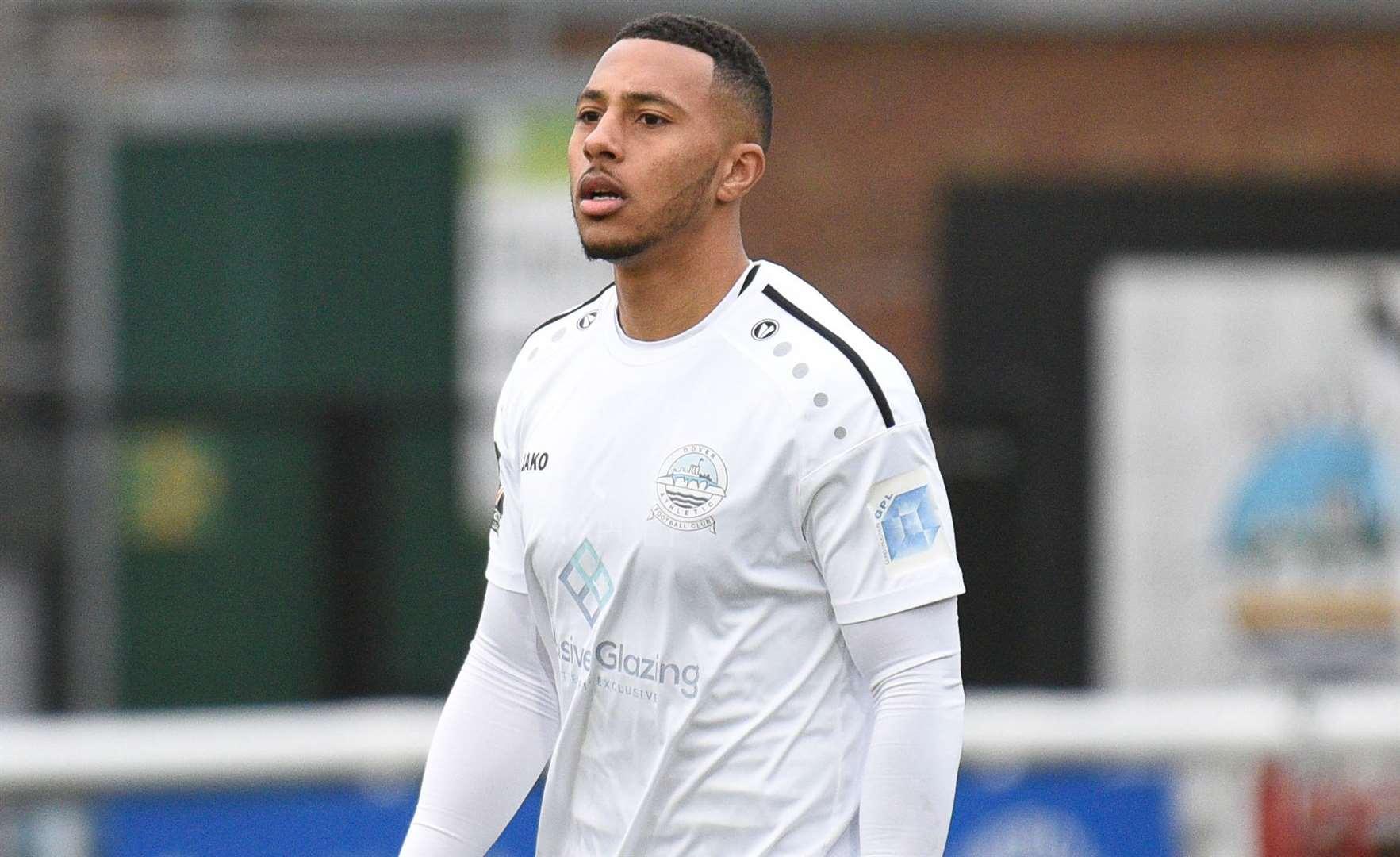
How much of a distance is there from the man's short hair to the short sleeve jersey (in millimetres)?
264

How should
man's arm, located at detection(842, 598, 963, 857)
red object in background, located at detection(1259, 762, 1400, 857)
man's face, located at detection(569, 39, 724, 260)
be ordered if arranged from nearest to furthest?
man's arm, located at detection(842, 598, 963, 857), man's face, located at detection(569, 39, 724, 260), red object in background, located at detection(1259, 762, 1400, 857)

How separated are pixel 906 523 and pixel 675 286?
47cm

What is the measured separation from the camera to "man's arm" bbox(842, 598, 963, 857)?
284 cm

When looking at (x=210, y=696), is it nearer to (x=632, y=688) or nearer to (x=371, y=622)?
(x=371, y=622)

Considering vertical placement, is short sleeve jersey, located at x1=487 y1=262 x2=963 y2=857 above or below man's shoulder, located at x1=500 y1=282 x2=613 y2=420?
below

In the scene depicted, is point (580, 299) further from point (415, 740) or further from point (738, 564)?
point (738, 564)

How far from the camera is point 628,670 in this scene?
2980 millimetres

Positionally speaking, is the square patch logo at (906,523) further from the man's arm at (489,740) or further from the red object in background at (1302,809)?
the red object in background at (1302,809)

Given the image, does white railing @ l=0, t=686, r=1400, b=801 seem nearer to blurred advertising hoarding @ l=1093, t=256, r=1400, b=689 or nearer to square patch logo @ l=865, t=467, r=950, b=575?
square patch logo @ l=865, t=467, r=950, b=575

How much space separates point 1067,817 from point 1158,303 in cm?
476

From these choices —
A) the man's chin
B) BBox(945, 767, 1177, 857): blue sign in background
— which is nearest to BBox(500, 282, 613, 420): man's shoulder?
the man's chin

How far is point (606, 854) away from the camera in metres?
3.01

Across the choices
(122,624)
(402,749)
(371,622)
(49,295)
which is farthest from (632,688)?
(49,295)

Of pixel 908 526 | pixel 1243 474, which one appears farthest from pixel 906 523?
pixel 1243 474
